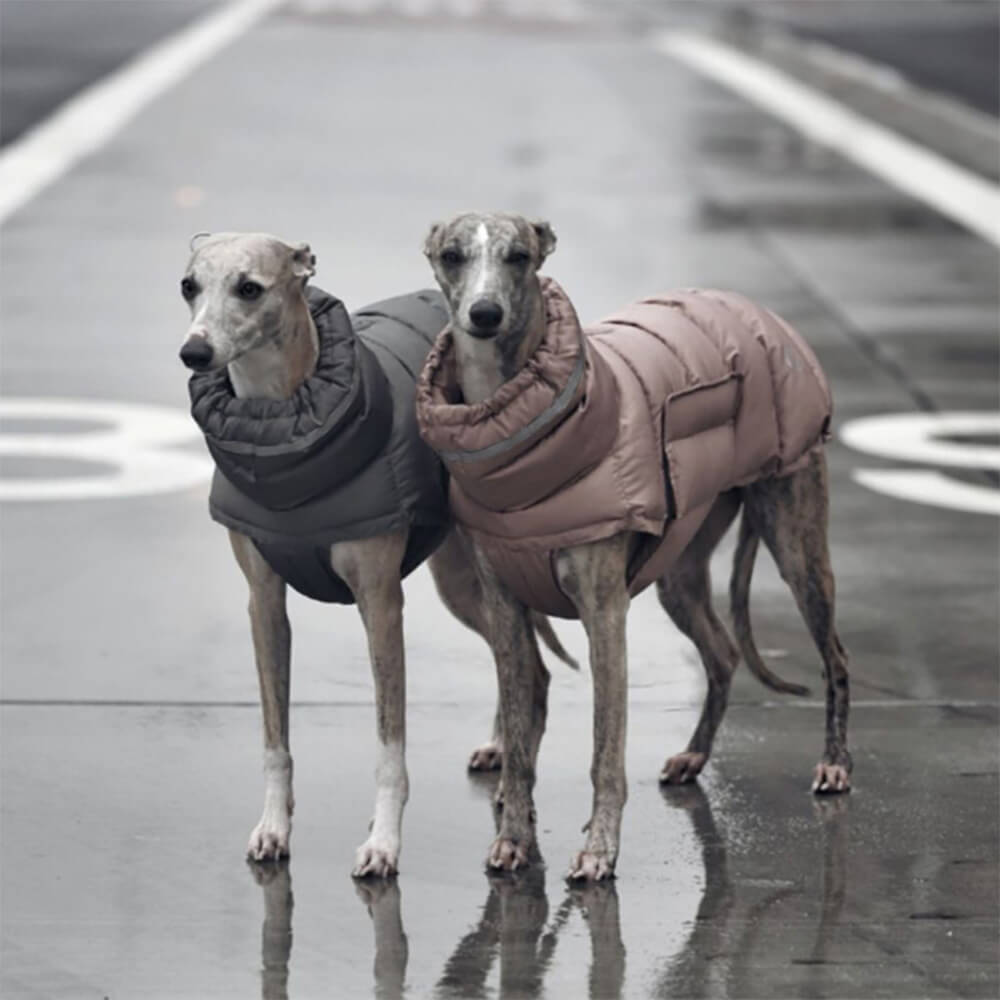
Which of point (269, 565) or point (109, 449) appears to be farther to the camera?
point (109, 449)

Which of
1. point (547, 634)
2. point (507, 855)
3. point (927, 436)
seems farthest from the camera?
point (927, 436)

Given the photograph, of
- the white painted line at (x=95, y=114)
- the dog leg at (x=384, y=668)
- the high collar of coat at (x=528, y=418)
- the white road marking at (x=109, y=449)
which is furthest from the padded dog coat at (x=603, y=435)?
the white painted line at (x=95, y=114)

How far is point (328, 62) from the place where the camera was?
3588cm

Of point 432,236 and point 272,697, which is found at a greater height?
point 432,236

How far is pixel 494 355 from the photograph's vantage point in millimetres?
6980

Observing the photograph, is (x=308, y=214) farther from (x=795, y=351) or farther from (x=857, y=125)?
(x=795, y=351)

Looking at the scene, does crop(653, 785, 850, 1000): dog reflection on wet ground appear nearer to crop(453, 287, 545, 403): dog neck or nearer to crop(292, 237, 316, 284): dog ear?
crop(453, 287, 545, 403): dog neck

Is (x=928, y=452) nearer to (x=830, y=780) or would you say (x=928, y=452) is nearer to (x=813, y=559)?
(x=813, y=559)

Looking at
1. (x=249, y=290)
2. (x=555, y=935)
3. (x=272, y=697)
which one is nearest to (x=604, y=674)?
(x=555, y=935)

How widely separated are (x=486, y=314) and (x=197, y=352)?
0.68 meters

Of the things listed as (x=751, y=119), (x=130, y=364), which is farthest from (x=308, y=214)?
(x=751, y=119)

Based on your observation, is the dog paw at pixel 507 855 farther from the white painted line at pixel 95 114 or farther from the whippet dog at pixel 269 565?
the white painted line at pixel 95 114

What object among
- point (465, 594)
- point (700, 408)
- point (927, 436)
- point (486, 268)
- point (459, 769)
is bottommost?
point (927, 436)

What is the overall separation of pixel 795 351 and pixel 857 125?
2185 cm
